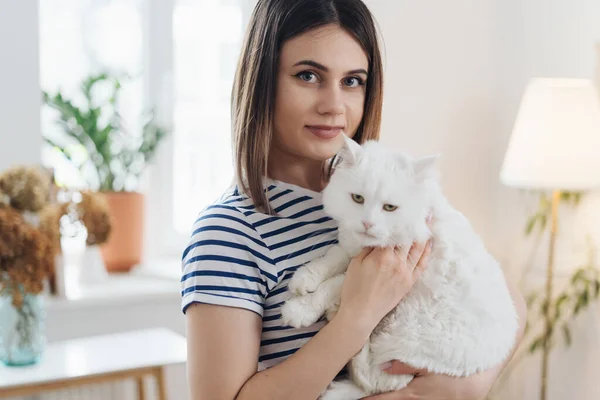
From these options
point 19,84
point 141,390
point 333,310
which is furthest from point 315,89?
point 19,84

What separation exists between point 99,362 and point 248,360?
105cm

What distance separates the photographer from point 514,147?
109 inches

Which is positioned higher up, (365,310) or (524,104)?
(524,104)

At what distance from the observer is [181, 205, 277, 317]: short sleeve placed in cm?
114

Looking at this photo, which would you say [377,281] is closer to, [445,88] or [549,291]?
[549,291]

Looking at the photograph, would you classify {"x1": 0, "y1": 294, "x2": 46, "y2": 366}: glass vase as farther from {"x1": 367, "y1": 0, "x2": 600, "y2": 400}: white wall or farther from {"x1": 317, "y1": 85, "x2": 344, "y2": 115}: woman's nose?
{"x1": 367, "y1": 0, "x2": 600, "y2": 400}: white wall

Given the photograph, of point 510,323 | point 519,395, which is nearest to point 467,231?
point 510,323

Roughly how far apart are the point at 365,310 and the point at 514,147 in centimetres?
180

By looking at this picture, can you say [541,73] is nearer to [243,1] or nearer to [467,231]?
[243,1]

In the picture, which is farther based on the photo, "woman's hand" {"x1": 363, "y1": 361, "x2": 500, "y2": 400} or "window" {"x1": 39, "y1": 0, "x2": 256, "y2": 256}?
"window" {"x1": 39, "y1": 0, "x2": 256, "y2": 256}

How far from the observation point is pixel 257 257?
1177mm

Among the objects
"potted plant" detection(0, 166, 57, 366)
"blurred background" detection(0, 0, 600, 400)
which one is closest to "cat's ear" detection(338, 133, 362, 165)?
"potted plant" detection(0, 166, 57, 366)

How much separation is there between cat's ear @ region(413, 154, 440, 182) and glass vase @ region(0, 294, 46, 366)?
1255 mm

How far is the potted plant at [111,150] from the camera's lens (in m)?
2.65
